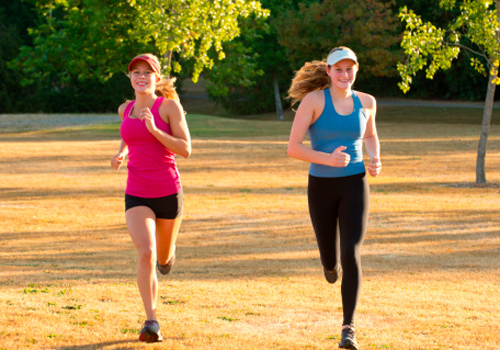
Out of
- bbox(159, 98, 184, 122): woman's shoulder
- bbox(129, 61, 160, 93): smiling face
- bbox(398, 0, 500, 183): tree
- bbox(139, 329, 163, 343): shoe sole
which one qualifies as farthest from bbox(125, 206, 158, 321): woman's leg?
bbox(398, 0, 500, 183): tree

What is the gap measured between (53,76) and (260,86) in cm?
1619

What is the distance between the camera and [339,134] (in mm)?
5672

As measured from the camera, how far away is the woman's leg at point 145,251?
562 cm

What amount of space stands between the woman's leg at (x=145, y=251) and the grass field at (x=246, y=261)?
0.31 metres

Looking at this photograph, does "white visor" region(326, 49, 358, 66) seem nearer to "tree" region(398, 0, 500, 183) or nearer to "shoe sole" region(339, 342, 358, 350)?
"shoe sole" region(339, 342, 358, 350)

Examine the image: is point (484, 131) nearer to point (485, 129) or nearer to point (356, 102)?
point (485, 129)

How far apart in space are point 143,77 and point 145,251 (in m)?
1.28

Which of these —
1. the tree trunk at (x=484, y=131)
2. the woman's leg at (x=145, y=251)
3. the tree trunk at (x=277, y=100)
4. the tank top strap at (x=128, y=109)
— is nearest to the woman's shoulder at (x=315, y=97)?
the tank top strap at (x=128, y=109)

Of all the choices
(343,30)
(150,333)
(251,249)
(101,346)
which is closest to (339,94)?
(150,333)

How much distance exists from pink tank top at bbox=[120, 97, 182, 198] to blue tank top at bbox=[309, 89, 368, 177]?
3.58 ft

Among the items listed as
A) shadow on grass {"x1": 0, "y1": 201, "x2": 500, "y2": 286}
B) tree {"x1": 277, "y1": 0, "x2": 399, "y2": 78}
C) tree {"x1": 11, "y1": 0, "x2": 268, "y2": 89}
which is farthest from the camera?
tree {"x1": 277, "y1": 0, "x2": 399, "y2": 78}

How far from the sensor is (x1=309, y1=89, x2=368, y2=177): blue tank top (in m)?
5.67

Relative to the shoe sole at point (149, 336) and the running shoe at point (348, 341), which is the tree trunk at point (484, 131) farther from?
the shoe sole at point (149, 336)

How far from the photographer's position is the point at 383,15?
49.0 meters
